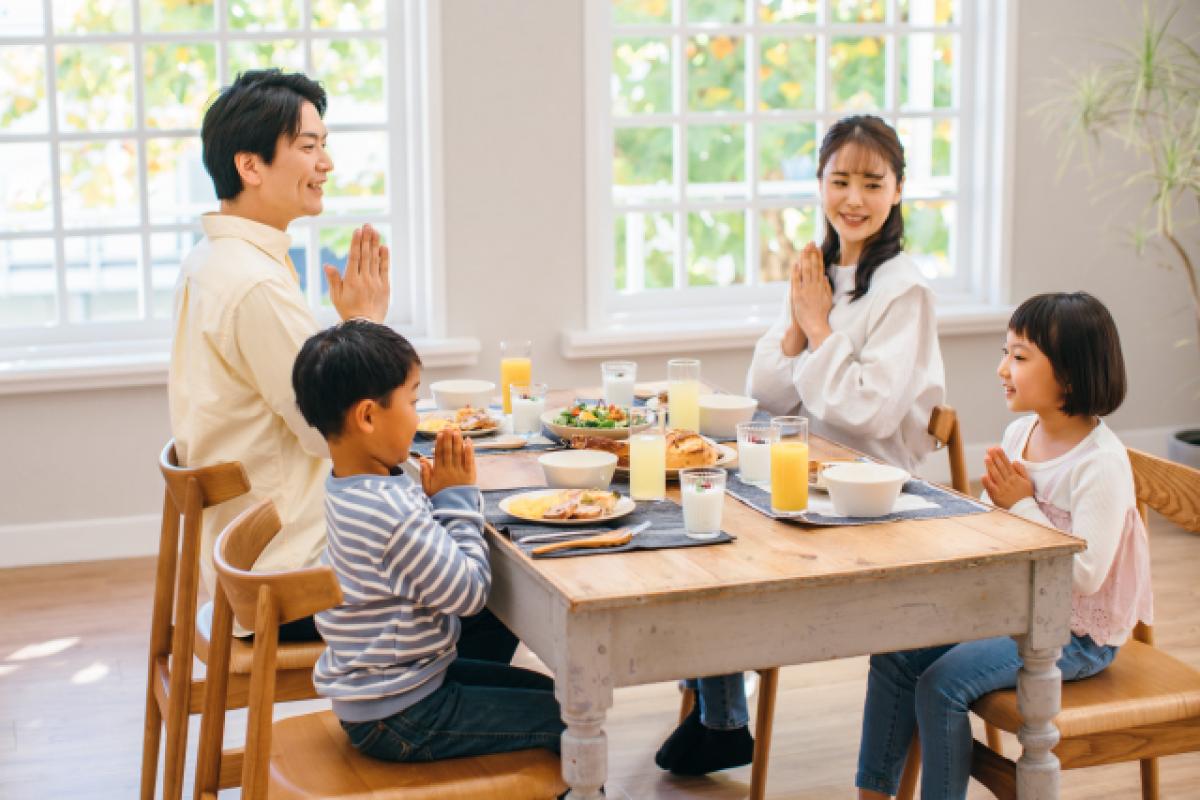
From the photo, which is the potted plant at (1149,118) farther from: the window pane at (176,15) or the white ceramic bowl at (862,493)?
the white ceramic bowl at (862,493)

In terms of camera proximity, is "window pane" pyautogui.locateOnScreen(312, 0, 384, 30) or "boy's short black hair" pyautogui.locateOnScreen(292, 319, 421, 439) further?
"window pane" pyautogui.locateOnScreen(312, 0, 384, 30)

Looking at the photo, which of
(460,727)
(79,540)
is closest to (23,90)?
(79,540)

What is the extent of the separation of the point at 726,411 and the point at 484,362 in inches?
81.5

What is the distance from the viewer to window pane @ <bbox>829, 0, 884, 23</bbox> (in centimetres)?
510

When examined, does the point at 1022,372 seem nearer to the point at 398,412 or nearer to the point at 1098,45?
the point at 398,412

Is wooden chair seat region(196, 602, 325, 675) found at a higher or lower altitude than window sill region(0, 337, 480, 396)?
lower

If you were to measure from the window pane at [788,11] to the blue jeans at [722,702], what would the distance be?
2.74 m

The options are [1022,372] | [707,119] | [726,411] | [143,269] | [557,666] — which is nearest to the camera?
[557,666]

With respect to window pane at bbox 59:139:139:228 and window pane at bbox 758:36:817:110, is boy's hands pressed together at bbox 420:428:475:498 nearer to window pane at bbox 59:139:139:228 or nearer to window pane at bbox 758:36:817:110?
window pane at bbox 59:139:139:228

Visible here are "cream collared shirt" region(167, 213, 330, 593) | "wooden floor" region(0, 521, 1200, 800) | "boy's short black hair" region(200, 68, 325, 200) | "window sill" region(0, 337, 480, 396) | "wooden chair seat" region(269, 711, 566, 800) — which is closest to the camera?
"wooden chair seat" region(269, 711, 566, 800)

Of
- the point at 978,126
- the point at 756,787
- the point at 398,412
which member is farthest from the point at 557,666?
the point at 978,126

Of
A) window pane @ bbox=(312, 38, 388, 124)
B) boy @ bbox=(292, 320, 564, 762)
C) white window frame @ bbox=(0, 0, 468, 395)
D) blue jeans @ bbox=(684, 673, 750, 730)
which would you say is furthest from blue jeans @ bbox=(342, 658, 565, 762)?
window pane @ bbox=(312, 38, 388, 124)

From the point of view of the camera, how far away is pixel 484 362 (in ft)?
15.7

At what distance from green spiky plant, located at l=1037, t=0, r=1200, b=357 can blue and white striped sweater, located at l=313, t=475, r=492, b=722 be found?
3524 mm
